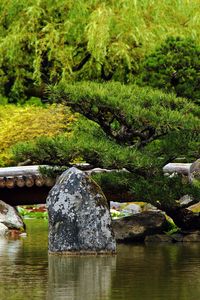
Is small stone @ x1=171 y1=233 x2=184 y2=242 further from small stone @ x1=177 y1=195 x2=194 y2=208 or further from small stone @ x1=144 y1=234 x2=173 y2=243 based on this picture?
small stone @ x1=177 y1=195 x2=194 y2=208

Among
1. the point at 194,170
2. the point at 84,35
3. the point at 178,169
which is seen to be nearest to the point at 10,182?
the point at 178,169

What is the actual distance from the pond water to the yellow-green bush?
10884mm

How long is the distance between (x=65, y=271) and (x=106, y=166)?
3796 millimetres

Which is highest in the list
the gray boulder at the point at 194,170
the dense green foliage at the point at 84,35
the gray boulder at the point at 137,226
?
the dense green foliage at the point at 84,35

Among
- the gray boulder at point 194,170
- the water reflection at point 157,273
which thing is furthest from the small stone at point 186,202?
the water reflection at point 157,273

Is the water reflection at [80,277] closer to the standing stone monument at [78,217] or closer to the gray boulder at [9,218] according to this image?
the standing stone monument at [78,217]

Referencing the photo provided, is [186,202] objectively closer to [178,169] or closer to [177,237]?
[178,169]

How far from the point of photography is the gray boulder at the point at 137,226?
2370 cm

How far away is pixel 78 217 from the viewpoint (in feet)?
64.7

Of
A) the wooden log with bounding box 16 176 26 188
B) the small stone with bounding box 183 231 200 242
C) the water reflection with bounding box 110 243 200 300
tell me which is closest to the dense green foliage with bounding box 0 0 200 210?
the water reflection with bounding box 110 243 200 300

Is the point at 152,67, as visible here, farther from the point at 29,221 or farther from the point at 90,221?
the point at 29,221

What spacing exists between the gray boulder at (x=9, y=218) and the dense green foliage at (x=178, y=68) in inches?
191

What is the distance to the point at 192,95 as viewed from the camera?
25.0 metres

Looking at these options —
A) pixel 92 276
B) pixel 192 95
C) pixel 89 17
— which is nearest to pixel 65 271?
pixel 92 276
